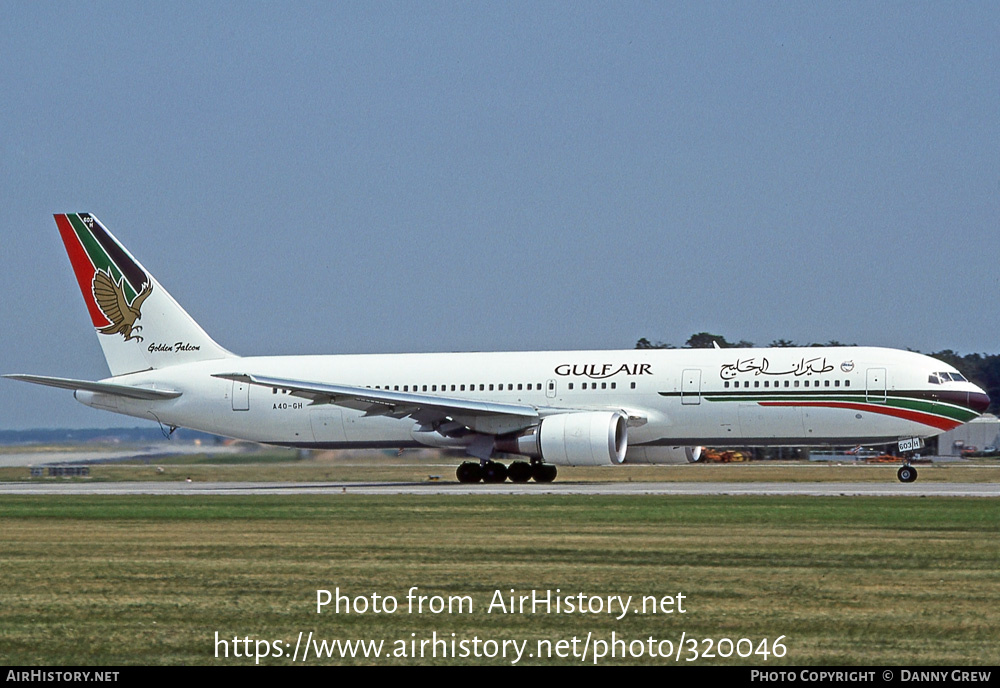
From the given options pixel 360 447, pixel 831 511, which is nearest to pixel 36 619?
pixel 831 511

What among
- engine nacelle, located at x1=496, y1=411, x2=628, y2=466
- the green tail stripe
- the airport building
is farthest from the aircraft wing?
the airport building

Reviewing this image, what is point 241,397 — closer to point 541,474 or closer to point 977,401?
point 541,474

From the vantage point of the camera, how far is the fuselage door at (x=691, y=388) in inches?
1391

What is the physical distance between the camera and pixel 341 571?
13930mm

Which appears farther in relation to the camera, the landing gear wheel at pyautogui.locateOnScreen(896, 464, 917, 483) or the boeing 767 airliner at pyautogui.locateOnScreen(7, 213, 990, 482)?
the boeing 767 airliner at pyautogui.locateOnScreen(7, 213, 990, 482)

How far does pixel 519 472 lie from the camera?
122 feet

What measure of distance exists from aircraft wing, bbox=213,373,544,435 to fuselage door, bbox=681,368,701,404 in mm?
3882

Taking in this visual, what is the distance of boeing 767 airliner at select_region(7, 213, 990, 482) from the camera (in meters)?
34.4

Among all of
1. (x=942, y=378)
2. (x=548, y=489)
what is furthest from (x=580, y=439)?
(x=942, y=378)

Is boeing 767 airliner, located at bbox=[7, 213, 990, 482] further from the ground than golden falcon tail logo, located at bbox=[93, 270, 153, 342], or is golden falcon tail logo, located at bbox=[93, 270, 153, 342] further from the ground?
golden falcon tail logo, located at bbox=[93, 270, 153, 342]

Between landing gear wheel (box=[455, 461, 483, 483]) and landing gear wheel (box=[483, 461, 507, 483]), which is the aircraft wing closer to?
landing gear wheel (box=[483, 461, 507, 483])

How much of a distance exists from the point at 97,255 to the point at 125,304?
1.74 metres

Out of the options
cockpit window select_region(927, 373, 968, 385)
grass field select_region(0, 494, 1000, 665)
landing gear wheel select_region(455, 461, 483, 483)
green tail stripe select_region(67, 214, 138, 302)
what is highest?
green tail stripe select_region(67, 214, 138, 302)
